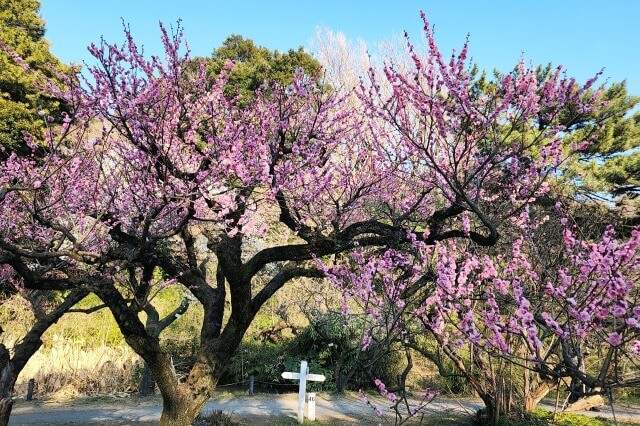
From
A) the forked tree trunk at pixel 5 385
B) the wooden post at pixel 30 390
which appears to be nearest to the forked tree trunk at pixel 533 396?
the forked tree trunk at pixel 5 385

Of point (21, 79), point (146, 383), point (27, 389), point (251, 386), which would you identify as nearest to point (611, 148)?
point (251, 386)

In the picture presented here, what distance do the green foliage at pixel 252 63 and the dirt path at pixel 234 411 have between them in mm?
9468

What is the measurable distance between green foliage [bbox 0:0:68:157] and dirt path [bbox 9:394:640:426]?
6.89m

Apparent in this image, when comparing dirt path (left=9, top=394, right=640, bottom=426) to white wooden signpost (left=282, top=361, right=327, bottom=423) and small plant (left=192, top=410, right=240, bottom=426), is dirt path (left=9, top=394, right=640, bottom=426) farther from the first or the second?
small plant (left=192, top=410, right=240, bottom=426)

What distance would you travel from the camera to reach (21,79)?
12.0 m

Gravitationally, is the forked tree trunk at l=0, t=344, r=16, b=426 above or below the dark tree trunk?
above

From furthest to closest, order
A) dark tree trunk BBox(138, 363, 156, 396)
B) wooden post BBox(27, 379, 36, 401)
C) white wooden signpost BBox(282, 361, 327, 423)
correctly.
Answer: dark tree trunk BBox(138, 363, 156, 396) → wooden post BBox(27, 379, 36, 401) → white wooden signpost BBox(282, 361, 327, 423)

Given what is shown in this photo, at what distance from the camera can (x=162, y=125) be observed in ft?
13.3

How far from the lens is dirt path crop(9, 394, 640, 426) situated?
6750 mm

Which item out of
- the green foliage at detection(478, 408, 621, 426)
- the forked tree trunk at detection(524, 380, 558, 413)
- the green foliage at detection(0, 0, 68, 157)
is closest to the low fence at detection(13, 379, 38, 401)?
the green foliage at detection(0, 0, 68, 157)

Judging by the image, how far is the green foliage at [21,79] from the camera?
1167 cm

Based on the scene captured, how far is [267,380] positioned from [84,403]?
3.60 meters

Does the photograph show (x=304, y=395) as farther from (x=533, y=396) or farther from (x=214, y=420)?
(x=533, y=396)

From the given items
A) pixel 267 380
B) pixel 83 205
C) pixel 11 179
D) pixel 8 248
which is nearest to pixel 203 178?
pixel 8 248
